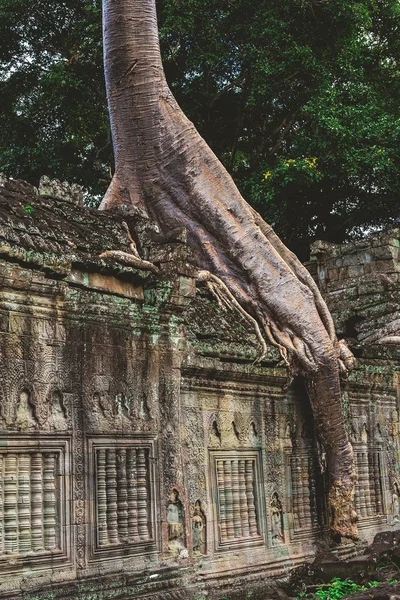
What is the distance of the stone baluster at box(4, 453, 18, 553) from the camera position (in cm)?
484

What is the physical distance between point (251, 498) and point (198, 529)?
0.89 m

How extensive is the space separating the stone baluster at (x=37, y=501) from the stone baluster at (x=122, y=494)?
0.70 meters

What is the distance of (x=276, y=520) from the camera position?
7.58 metres

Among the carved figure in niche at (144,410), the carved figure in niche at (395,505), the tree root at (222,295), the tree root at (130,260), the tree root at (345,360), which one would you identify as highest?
the tree root at (222,295)

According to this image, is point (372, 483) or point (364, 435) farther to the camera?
point (372, 483)

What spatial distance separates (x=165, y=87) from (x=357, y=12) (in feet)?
24.0

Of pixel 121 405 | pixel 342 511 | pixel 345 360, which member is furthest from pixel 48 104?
pixel 121 405

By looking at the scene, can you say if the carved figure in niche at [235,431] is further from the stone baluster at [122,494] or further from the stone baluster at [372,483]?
the stone baluster at [372,483]

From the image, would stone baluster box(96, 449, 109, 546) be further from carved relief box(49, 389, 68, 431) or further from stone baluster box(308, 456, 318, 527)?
stone baluster box(308, 456, 318, 527)

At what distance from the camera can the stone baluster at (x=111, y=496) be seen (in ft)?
18.1

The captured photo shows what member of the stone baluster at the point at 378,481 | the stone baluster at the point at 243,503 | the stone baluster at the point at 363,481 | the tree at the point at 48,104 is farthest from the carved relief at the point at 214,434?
the tree at the point at 48,104

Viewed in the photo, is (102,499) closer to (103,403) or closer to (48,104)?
(103,403)

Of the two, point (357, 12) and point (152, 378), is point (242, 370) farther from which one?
point (357, 12)

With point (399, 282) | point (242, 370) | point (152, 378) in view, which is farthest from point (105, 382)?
point (399, 282)
